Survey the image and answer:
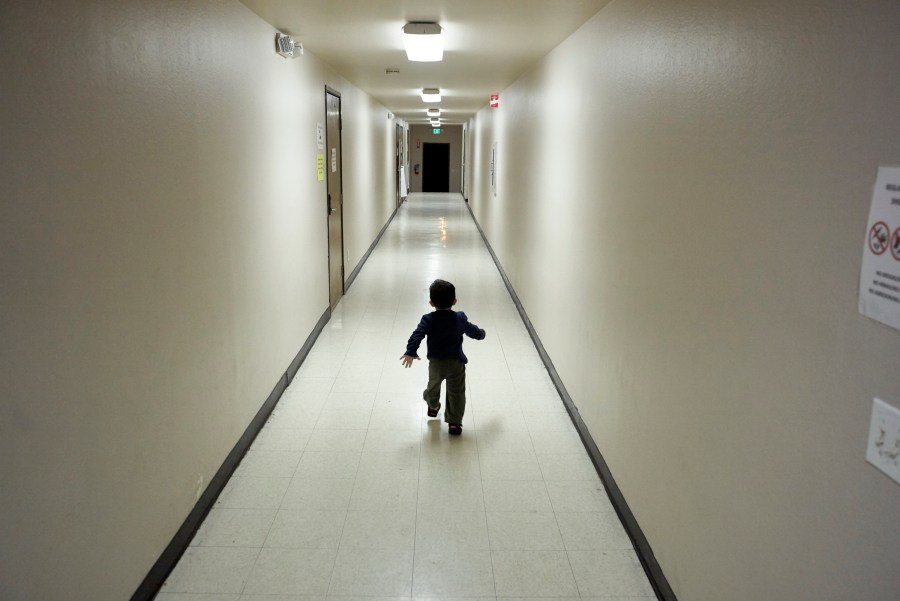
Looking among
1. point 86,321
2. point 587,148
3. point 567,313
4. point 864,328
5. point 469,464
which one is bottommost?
point 469,464

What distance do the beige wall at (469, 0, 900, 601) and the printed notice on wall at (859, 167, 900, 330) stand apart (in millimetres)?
30

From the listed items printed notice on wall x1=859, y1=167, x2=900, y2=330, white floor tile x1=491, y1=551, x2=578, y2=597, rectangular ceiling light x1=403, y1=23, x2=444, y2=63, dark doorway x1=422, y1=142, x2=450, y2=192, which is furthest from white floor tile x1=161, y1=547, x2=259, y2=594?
dark doorway x1=422, y1=142, x2=450, y2=192

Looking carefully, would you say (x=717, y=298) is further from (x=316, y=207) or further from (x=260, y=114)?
(x=316, y=207)

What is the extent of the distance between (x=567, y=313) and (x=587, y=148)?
3.71 ft

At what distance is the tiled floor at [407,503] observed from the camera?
2.62 meters

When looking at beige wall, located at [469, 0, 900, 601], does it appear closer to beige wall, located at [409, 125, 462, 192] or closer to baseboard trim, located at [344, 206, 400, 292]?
baseboard trim, located at [344, 206, 400, 292]

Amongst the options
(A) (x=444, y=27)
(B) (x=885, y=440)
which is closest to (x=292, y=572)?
(B) (x=885, y=440)

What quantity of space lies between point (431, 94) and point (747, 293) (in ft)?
28.4

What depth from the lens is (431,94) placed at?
9.80 m

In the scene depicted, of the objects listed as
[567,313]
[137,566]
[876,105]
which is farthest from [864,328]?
[567,313]

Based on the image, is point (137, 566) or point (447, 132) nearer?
point (137, 566)

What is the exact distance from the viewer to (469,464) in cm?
363

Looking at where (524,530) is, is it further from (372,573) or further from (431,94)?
(431,94)

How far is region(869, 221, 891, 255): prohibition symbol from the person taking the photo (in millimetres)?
1248
